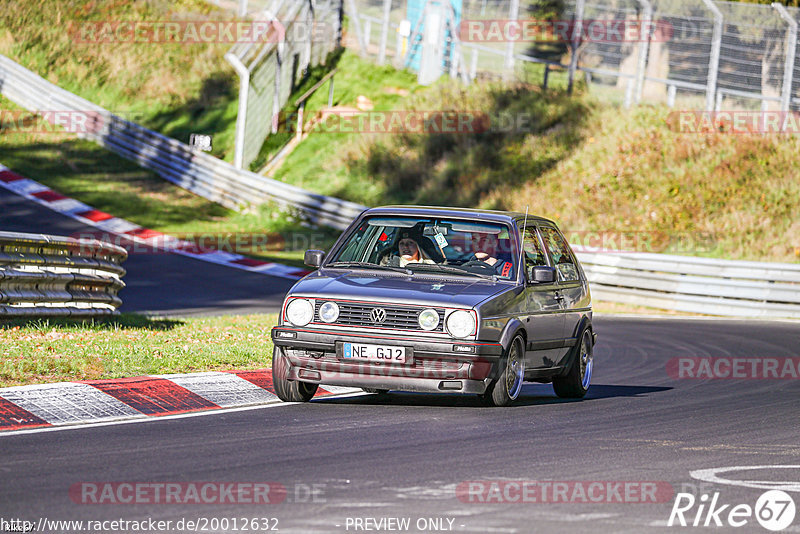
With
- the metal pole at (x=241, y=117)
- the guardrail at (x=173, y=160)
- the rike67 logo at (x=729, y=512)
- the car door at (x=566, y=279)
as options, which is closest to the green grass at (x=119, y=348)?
the car door at (x=566, y=279)

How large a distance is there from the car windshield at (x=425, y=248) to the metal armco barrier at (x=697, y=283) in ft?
40.5

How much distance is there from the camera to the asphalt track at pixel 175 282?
18.5 meters

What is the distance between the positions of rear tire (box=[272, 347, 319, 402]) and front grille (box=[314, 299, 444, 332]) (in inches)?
22.2

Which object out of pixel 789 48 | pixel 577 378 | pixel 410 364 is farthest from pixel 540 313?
pixel 789 48

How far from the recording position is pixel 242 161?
33.6 meters

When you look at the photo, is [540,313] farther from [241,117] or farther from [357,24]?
[357,24]

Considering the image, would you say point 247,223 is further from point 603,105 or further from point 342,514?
point 342,514

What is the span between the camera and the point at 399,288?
9.42 meters

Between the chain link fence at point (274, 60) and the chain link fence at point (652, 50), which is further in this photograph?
the chain link fence at point (274, 60)

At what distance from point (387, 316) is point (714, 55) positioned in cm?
2125

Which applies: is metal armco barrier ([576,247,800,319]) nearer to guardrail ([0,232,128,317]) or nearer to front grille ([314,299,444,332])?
guardrail ([0,232,128,317])

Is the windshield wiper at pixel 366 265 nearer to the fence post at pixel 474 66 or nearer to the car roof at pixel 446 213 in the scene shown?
the car roof at pixel 446 213

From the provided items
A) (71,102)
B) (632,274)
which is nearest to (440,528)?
(632,274)

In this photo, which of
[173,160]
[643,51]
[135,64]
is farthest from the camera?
[135,64]
